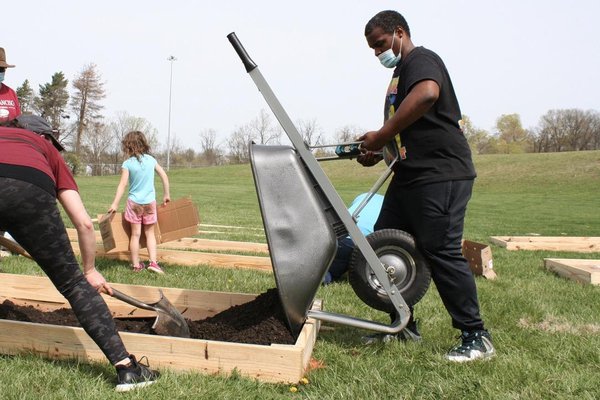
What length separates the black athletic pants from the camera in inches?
147

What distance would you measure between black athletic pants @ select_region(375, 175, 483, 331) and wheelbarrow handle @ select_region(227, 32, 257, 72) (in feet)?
4.24

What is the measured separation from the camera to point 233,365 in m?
3.33

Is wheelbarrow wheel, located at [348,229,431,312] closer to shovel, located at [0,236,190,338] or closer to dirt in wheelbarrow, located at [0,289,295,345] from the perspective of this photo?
dirt in wheelbarrow, located at [0,289,295,345]

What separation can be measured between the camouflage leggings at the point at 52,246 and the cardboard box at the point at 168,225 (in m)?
4.01

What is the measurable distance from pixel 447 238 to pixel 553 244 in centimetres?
771

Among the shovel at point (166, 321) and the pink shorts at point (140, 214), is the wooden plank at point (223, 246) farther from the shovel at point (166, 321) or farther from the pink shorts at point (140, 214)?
the shovel at point (166, 321)

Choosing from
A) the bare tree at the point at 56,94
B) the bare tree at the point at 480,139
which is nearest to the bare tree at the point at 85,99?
the bare tree at the point at 56,94

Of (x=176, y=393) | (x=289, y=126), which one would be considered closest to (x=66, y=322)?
(x=176, y=393)

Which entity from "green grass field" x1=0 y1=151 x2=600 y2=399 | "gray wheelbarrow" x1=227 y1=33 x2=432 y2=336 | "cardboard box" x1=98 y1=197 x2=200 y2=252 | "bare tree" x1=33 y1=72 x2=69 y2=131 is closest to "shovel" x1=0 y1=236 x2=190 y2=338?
"green grass field" x1=0 y1=151 x2=600 y2=399

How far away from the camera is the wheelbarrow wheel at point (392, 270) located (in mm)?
3805

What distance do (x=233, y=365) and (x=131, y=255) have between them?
13.6 ft

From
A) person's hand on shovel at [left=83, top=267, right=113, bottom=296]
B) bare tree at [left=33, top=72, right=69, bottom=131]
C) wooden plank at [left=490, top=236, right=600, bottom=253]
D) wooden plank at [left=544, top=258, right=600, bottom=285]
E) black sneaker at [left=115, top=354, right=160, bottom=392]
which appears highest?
bare tree at [left=33, top=72, right=69, bottom=131]

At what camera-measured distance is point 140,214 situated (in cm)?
703

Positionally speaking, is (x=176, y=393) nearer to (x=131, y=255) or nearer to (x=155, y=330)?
(x=155, y=330)
